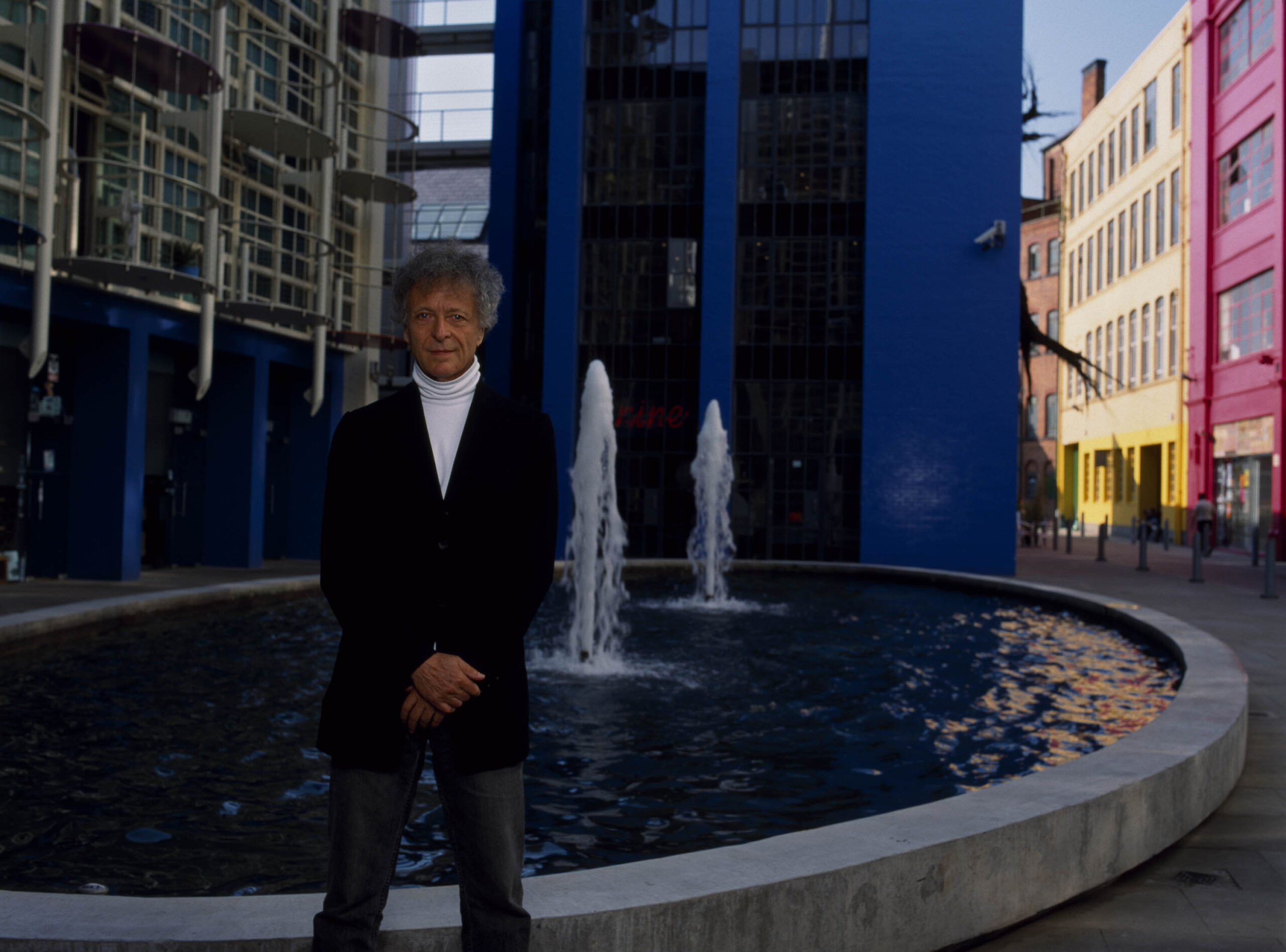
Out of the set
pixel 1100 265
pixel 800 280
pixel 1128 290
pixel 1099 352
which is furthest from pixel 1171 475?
pixel 800 280

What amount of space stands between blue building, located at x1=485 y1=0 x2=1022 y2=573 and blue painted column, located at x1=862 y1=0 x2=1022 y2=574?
0.04 meters

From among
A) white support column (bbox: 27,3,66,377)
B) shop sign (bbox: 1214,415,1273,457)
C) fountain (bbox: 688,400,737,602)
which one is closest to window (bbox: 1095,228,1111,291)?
shop sign (bbox: 1214,415,1273,457)

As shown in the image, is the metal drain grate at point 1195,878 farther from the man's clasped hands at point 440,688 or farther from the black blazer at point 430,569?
the man's clasped hands at point 440,688

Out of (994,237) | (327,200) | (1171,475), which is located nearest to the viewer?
(327,200)

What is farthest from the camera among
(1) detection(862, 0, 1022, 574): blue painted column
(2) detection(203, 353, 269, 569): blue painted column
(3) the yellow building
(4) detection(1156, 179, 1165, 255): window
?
(4) detection(1156, 179, 1165, 255): window

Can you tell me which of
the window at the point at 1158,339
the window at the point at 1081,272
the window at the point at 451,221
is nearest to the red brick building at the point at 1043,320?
the window at the point at 1081,272

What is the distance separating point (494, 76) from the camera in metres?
25.8

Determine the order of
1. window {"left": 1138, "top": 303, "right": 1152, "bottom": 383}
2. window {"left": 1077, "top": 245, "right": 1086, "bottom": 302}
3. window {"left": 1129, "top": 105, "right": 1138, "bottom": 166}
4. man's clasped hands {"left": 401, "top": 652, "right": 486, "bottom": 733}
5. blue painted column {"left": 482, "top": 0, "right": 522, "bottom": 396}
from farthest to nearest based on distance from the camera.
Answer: window {"left": 1077, "top": 245, "right": 1086, "bottom": 302} < window {"left": 1129, "top": 105, "right": 1138, "bottom": 166} < window {"left": 1138, "top": 303, "right": 1152, "bottom": 383} < blue painted column {"left": 482, "top": 0, "right": 522, "bottom": 396} < man's clasped hands {"left": 401, "top": 652, "right": 486, "bottom": 733}

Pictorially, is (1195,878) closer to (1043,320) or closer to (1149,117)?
(1149,117)

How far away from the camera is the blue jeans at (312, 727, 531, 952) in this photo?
236 centimetres

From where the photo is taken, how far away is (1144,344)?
37688 millimetres

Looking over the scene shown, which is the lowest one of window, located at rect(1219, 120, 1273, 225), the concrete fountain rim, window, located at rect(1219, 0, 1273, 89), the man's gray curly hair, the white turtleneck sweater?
the concrete fountain rim

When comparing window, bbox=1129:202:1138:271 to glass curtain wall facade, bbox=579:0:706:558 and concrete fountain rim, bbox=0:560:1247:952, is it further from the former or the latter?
concrete fountain rim, bbox=0:560:1247:952

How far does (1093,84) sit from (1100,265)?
34.1 ft
